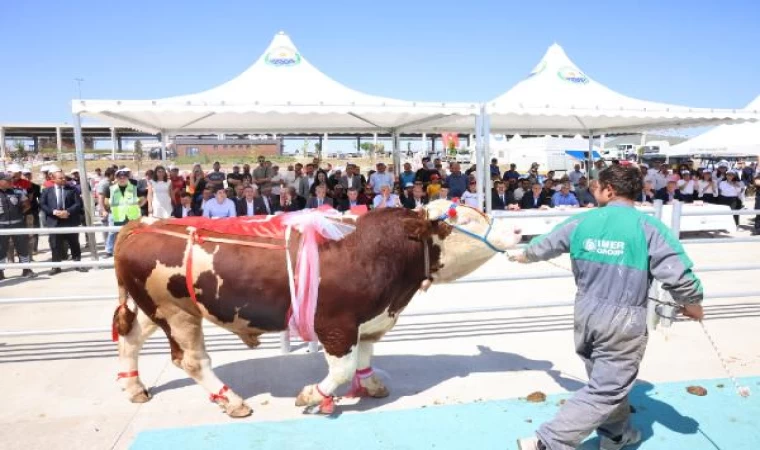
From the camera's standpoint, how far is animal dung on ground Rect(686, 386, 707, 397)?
3461 mm

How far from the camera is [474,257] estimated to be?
10.4ft

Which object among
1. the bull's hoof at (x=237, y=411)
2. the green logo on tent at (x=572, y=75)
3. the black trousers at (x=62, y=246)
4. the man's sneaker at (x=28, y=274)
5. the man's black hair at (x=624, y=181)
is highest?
the green logo on tent at (x=572, y=75)

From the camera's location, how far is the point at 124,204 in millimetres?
8086

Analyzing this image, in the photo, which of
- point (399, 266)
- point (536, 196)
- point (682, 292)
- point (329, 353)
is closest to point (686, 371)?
point (682, 292)

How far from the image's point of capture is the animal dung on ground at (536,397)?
11.2 ft

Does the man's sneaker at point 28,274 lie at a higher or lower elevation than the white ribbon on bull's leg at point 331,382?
lower

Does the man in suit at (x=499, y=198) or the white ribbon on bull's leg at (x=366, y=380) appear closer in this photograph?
the white ribbon on bull's leg at (x=366, y=380)

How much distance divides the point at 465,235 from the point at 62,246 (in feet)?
24.0

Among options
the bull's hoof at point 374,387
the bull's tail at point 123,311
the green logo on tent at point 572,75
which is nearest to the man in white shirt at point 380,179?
the green logo on tent at point 572,75

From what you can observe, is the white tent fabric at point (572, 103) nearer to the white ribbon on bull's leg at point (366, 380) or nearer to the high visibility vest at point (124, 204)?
the high visibility vest at point (124, 204)

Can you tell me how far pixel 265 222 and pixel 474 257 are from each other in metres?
1.24

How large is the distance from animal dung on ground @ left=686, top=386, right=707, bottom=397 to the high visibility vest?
7.36 m

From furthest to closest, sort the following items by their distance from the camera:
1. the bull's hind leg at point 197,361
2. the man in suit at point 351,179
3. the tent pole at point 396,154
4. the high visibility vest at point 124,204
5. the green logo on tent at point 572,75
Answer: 1. the green logo on tent at point 572,75
2. the tent pole at point 396,154
3. the man in suit at point 351,179
4. the high visibility vest at point 124,204
5. the bull's hind leg at point 197,361

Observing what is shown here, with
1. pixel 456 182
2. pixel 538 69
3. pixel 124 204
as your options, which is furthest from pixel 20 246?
pixel 538 69
